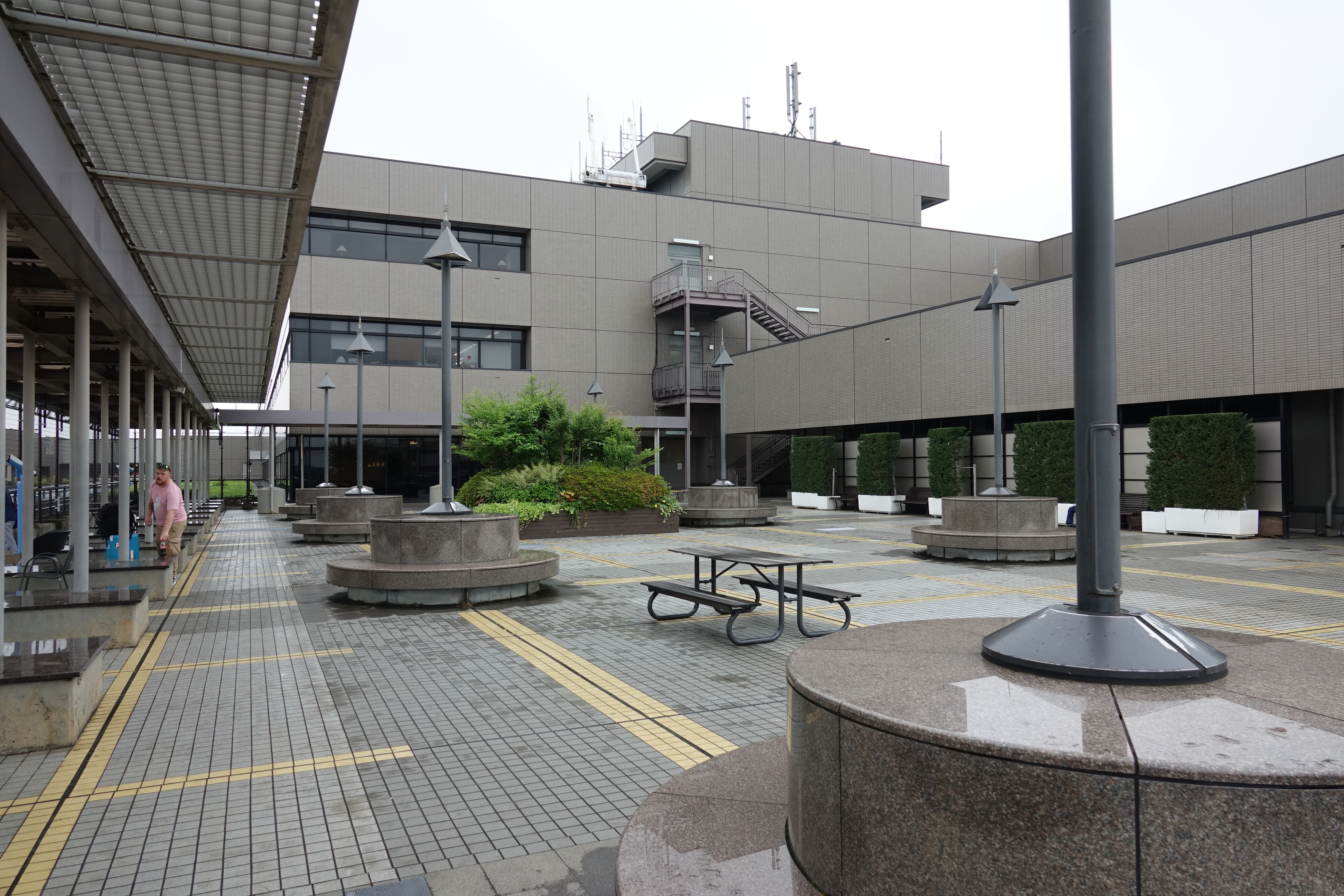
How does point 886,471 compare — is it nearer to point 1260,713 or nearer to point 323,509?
point 323,509

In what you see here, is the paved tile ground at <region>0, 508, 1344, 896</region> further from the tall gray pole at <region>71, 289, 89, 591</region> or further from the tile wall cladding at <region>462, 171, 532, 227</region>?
the tile wall cladding at <region>462, 171, 532, 227</region>

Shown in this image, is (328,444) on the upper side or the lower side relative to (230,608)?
upper

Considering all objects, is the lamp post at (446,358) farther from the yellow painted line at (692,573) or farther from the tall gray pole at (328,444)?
the tall gray pole at (328,444)

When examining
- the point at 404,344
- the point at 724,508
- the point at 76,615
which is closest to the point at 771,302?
the point at 404,344

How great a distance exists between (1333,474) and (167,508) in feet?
78.9

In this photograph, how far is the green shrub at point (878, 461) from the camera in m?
30.7

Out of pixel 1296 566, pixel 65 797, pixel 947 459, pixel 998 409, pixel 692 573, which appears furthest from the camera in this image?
pixel 947 459

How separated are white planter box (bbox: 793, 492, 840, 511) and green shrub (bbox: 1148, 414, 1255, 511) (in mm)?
12696

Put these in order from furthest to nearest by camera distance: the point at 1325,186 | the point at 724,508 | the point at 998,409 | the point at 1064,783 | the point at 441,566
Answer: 1. the point at 1325,186
2. the point at 724,508
3. the point at 998,409
4. the point at 441,566
5. the point at 1064,783

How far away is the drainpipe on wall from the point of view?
800 inches

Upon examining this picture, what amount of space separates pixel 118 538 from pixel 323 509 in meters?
8.09

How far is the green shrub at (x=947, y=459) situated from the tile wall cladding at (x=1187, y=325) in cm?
564

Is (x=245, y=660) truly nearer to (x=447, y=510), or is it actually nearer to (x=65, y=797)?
(x=65, y=797)

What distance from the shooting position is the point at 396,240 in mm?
36500
